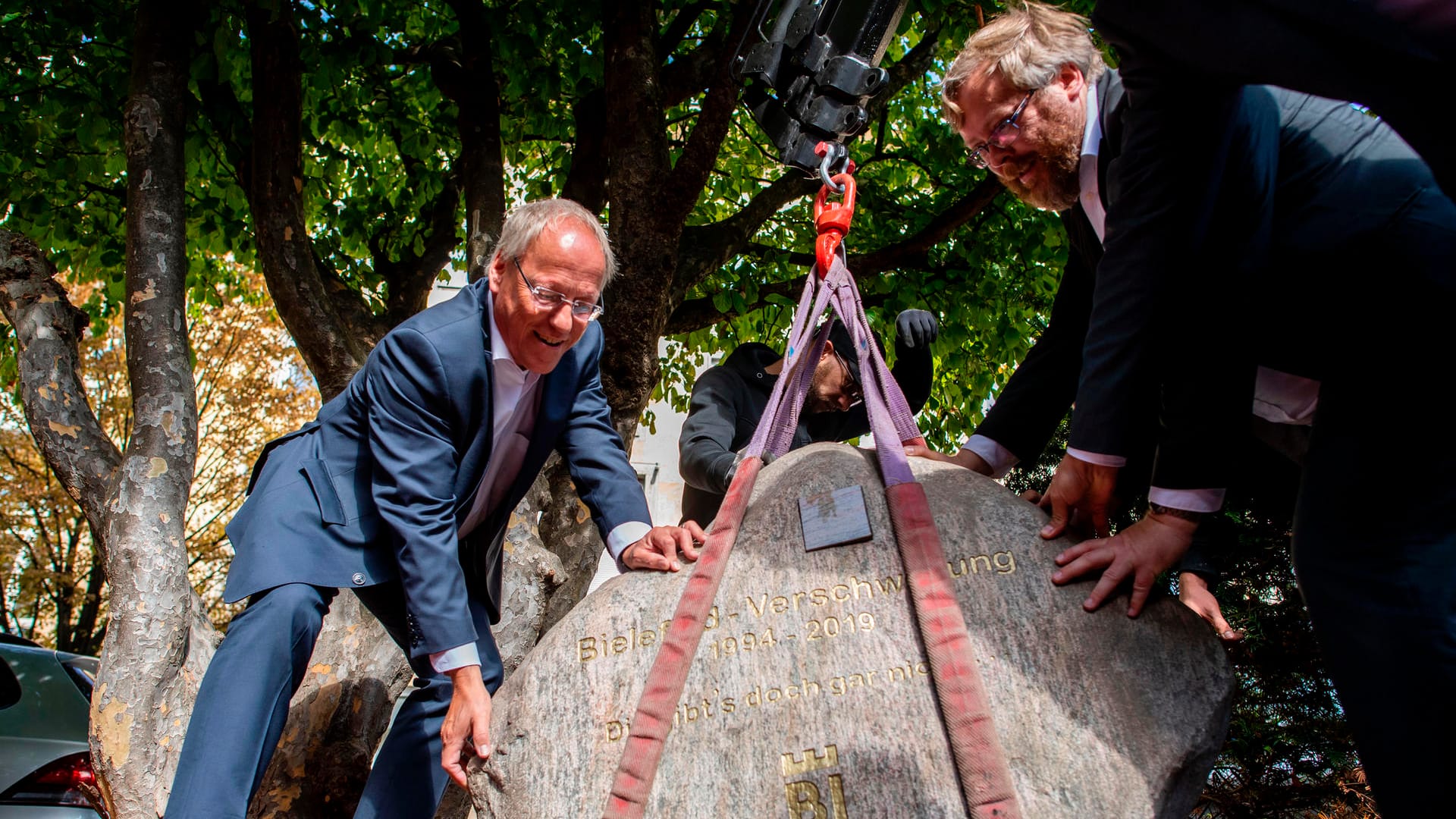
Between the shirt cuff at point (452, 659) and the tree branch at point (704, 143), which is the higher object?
the tree branch at point (704, 143)

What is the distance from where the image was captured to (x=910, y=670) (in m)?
2.33

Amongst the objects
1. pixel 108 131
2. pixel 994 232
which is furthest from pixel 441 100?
pixel 994 232

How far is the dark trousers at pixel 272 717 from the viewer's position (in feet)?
8.07

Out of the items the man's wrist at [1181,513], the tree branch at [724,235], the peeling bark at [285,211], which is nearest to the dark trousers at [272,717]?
the man's wrist at [1181,513]

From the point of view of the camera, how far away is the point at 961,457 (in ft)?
9.89

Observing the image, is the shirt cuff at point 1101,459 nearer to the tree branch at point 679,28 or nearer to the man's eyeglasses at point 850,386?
the man's eyeglasses at point 850,386

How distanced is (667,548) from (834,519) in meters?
0.50

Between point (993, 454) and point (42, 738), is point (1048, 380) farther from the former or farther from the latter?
point (42, 738)

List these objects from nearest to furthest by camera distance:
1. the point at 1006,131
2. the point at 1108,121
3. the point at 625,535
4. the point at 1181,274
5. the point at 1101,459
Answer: the point at 1181,274 → the point at 1101,459 → the point at 1108,121 → the point at 1006,131 → the point at 625,535

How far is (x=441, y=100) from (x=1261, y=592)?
20.6ft

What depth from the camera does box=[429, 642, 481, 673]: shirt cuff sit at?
106 inches

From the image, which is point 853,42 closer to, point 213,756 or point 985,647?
point 985,647

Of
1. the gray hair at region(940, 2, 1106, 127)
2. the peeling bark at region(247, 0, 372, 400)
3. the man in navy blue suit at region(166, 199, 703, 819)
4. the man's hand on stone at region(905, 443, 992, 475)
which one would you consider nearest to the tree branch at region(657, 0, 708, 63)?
the peeling bark at region(247, 0, 372, 400)

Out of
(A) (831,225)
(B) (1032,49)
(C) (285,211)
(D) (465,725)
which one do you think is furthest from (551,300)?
(C) (285,211)
